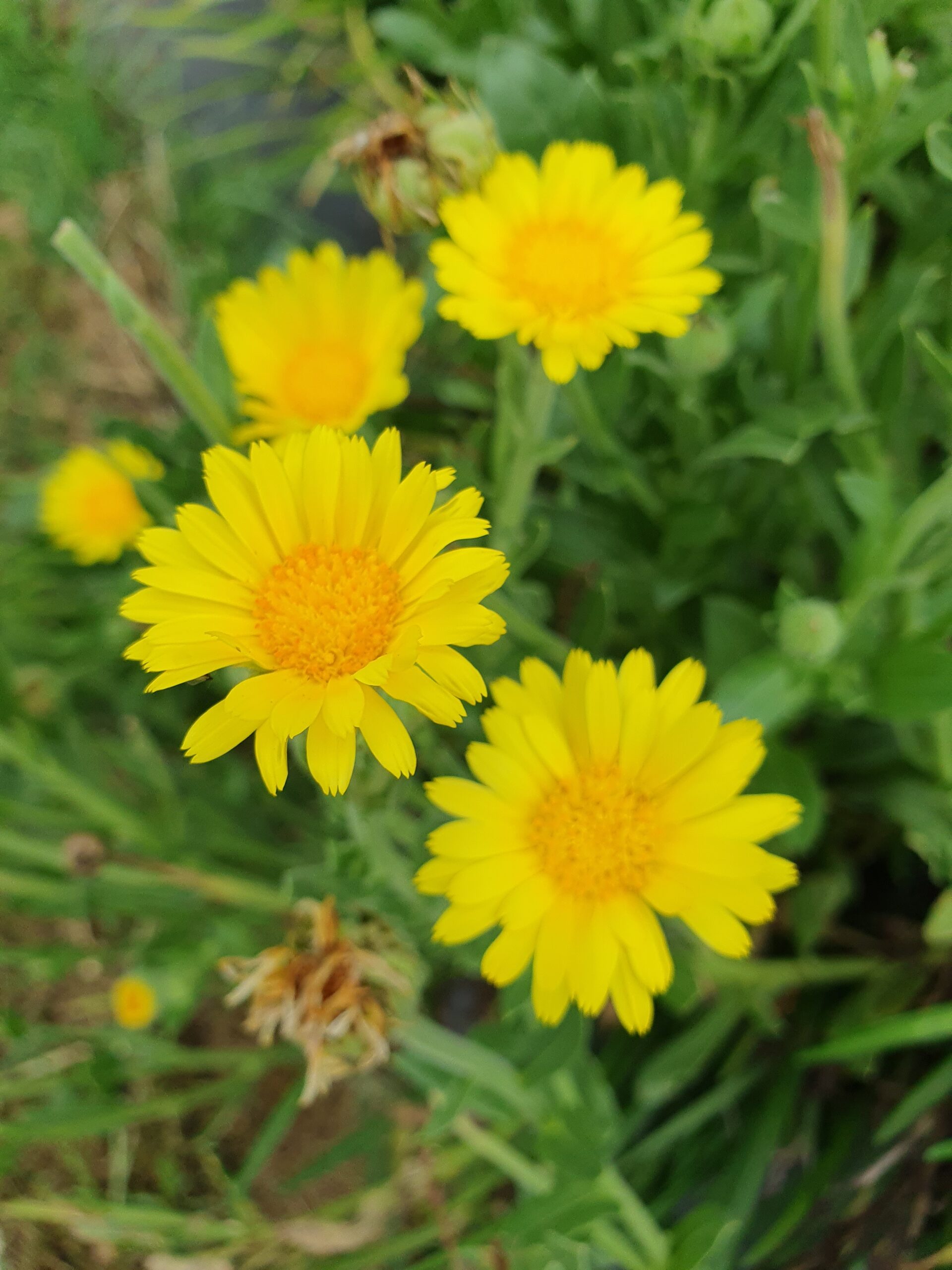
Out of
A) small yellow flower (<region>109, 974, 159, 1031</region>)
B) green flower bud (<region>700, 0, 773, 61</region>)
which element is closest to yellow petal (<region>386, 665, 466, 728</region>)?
green flower bud (<region>700, 0, 773, 61</region>)

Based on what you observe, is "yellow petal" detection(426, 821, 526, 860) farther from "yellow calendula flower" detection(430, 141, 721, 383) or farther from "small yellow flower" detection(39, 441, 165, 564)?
"small yellow flower" detection(39, 441, 165, 564)

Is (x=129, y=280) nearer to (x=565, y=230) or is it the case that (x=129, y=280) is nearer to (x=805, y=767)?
(x=565, y=230)

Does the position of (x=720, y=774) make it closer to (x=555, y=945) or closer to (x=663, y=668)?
(x=555, y=945)

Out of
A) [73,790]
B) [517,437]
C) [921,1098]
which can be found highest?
[517,437]

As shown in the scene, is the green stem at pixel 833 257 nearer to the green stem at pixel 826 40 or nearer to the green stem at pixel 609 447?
the green stem at pixel 826 40

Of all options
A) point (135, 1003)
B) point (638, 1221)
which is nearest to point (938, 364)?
→ point (638, 1221)

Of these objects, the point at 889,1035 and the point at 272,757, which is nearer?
the point at 272,757

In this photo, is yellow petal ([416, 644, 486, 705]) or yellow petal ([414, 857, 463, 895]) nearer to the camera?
yellow petal ([416, 644, 486, 705])

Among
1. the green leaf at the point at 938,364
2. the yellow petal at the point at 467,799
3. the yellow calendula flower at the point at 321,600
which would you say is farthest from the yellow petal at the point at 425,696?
the green leaf at the point at 938,364
